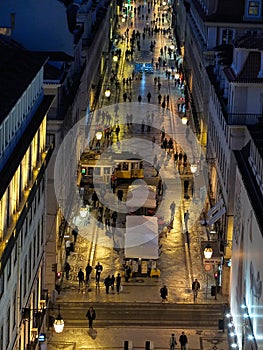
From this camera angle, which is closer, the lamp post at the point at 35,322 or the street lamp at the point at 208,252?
the lamp post at the point at 35,322

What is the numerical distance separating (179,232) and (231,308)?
15.2 metres

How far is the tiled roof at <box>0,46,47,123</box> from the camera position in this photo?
36.0 m

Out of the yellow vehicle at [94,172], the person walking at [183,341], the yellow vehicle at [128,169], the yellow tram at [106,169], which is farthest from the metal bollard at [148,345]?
the yellow vehicle at [128,169]

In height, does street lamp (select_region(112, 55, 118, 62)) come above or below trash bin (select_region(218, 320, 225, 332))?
below

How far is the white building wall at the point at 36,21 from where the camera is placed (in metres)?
63.1

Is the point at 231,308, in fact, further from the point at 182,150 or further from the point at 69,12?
the point at 182,150

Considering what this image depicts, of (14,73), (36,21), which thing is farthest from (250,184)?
(36,21)

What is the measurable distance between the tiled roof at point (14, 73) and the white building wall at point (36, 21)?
1789cm

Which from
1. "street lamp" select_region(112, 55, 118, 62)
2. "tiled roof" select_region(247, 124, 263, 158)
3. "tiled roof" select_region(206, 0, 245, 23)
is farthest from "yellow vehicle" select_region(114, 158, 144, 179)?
"street lamp" select_region(112, 55, 118, 62)

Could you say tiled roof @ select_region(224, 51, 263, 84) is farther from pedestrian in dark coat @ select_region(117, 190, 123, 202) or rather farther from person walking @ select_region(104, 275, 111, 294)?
pedestrian in dark coat @ select_region(117, 190, 123, 202)

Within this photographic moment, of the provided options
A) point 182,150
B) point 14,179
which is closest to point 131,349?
point 14,179

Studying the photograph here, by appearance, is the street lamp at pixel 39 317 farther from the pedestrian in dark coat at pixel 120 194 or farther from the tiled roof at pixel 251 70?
the pedestrian in dark coat at pixel 120 194

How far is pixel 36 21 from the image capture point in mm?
63344

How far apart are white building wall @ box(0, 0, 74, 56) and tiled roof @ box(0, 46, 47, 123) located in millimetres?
17887
